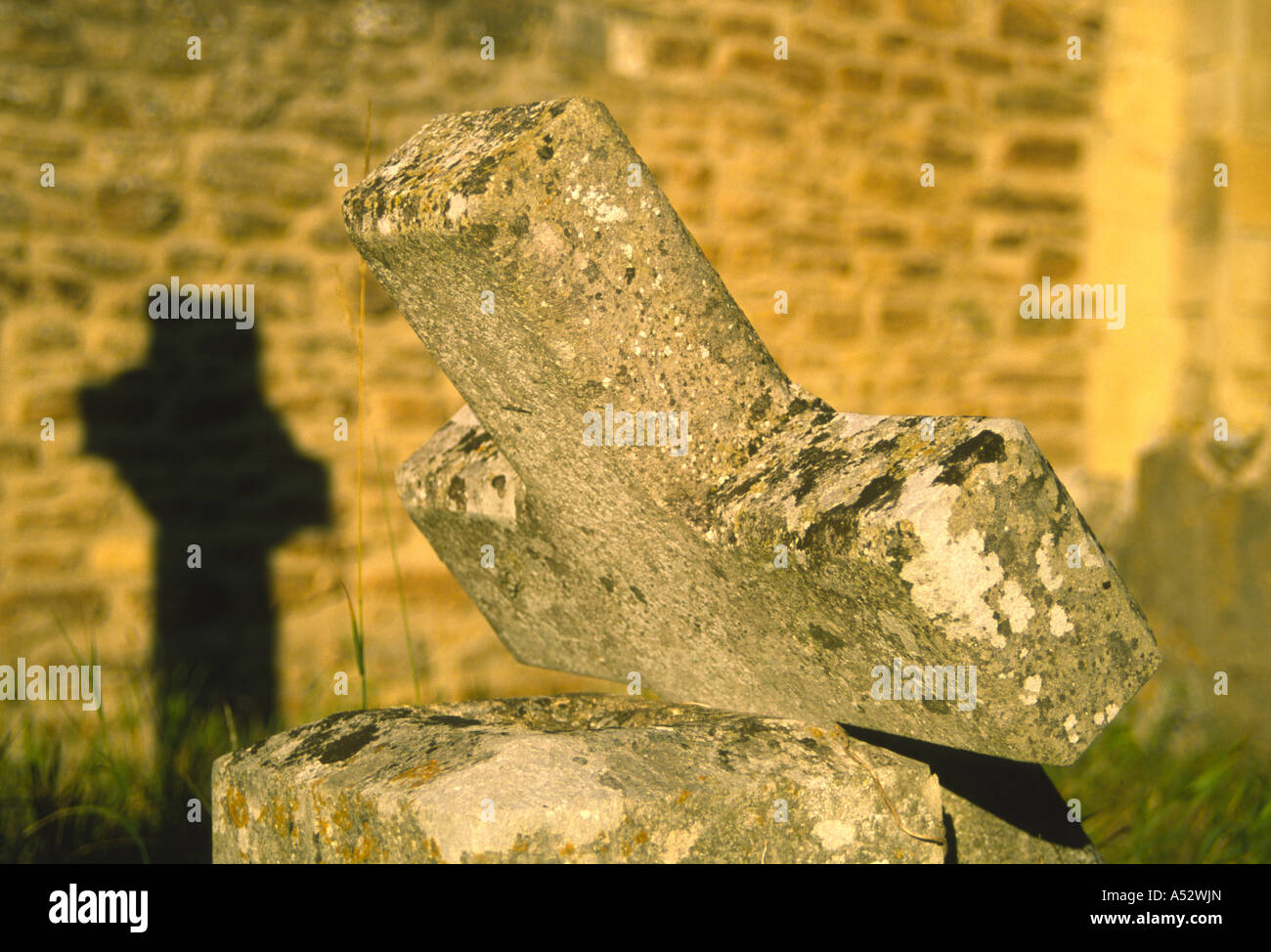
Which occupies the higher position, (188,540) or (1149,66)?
(1149,66)

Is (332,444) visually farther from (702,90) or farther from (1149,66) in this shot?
(1149,66)

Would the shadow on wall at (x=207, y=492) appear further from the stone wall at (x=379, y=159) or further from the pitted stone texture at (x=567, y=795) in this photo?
the pitted stone texture at (x=567, y=795)

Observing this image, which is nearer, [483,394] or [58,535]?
[483,394]

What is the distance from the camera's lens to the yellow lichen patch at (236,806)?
146 centimetres

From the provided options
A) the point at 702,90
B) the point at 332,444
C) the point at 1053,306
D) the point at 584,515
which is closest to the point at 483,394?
the point at 584,515

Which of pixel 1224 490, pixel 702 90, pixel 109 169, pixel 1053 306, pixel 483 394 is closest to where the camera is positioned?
pixel 483 394

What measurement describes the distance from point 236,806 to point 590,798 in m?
0.55

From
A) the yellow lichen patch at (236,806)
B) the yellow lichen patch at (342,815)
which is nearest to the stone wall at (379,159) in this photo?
the yellow lichen patch at (236,806)

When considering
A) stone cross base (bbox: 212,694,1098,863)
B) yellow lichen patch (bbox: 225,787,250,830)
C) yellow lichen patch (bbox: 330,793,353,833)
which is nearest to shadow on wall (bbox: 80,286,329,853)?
yellow lichen patch (bbox: 225,787,250,830)

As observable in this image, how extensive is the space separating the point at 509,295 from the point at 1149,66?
4.45 meters

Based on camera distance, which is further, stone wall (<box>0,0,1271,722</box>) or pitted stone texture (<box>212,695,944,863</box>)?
stone wall (<box>0,0,1271,722</box>)

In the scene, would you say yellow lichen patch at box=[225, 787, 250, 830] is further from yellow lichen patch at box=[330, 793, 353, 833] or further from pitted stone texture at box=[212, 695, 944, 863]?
yellow lichen patch at box=[330, 793, 353, 833]

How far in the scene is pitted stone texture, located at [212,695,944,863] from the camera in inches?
46.9

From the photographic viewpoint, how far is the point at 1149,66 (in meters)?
4.79
